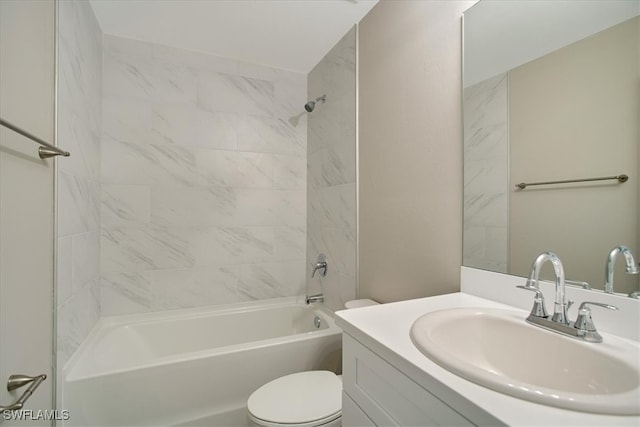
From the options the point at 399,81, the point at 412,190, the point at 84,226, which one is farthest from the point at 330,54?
the point at 84,226

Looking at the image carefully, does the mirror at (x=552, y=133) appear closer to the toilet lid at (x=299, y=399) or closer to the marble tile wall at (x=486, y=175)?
the marble tile wall at (x=486, y=175)

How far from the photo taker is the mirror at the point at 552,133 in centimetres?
68

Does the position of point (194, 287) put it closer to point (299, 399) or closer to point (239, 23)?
point (299, 399)

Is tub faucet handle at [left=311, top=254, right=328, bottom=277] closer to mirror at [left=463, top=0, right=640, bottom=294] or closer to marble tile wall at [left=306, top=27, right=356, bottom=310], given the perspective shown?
marble tile wall at [left=306, top=27, right=356, bottom=310]

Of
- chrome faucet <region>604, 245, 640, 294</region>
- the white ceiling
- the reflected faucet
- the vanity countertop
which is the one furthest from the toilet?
the white ceiling

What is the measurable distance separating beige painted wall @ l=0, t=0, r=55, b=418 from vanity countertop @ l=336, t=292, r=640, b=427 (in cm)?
94

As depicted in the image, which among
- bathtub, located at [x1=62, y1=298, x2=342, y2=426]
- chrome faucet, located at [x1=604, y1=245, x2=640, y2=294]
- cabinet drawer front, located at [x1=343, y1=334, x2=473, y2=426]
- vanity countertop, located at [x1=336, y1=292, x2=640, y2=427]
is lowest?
bathtub, located at [x1=62, y1=298, x2=342, y2=426]

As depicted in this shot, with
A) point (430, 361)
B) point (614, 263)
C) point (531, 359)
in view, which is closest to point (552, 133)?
point (614, 263)

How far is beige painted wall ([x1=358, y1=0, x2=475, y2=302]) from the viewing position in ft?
3.74

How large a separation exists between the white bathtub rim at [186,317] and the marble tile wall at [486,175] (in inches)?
39.0

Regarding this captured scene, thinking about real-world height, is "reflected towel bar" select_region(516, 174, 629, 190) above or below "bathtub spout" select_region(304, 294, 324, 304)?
above

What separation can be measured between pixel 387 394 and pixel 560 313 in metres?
0.48

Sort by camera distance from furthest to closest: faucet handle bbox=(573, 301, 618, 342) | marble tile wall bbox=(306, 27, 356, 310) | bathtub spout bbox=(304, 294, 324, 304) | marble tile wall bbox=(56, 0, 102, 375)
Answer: bathtub spout bbox=(304, 294, 324, 304), marble tile wall bbox=(306, 27, 356, 310), marble tile wall bbox=(56, 0, 102, 375), faucet handle bbox=(573, 301, 618, 342)

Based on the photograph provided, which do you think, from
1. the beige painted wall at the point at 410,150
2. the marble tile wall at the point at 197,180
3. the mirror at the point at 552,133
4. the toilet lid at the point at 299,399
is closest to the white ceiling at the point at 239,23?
the marble tile wall at the point at 197,180
